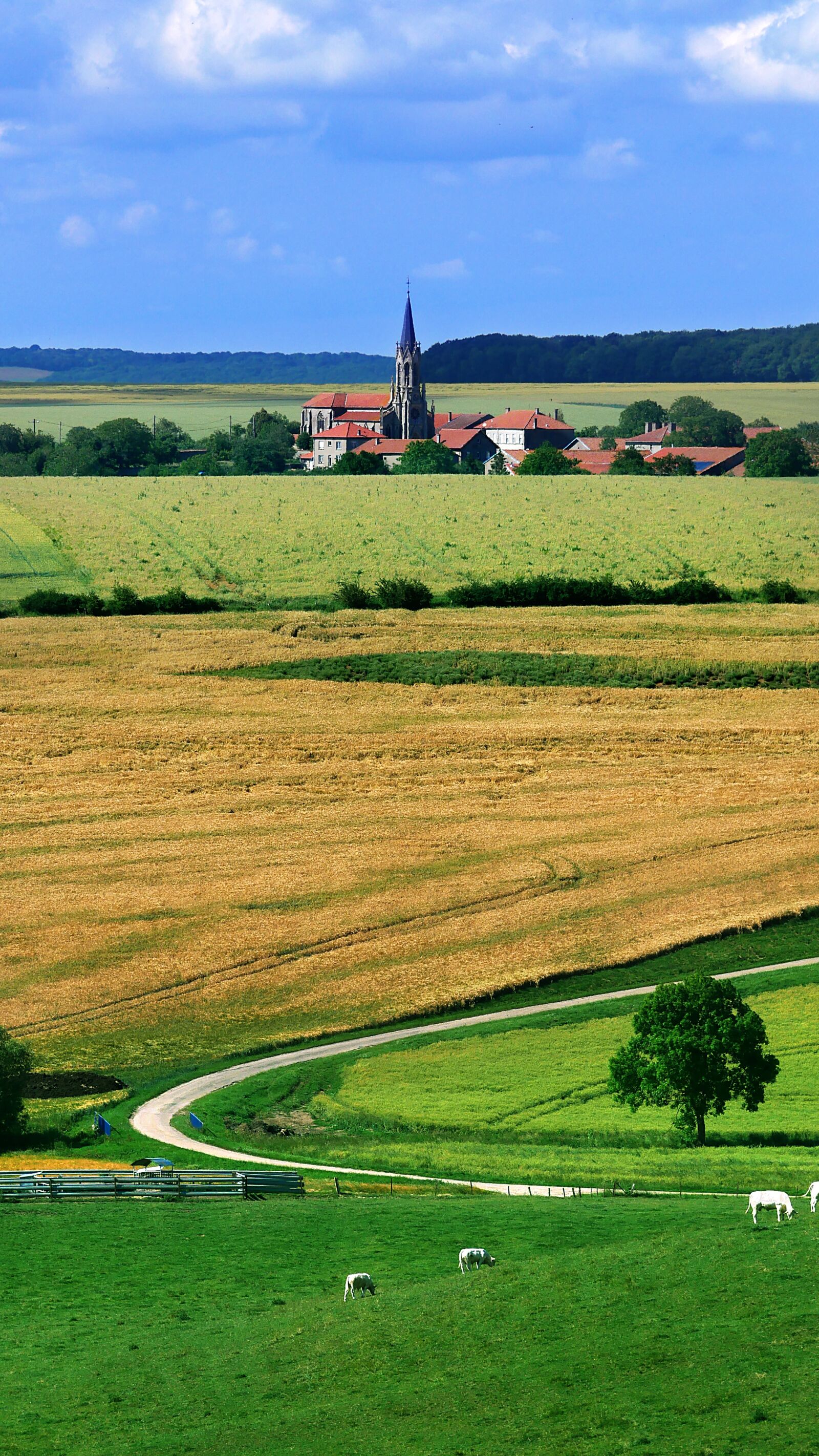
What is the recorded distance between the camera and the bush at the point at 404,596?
9831 cm

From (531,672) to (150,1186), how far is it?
187ft

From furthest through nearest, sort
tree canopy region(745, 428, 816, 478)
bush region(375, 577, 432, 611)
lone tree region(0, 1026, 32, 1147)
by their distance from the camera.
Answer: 1. tree canopy region(745, 428, 816, 478)
2. bush region(375, 577, 432, 611)
3. lone tree region(0, 1026, 32, 1147)

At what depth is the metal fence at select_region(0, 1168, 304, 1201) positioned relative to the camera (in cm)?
3033

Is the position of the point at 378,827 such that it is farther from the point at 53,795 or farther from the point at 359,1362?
the point at 359,1362

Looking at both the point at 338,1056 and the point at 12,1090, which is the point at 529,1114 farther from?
the point at 12,1090

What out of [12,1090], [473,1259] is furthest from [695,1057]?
[12,1090]

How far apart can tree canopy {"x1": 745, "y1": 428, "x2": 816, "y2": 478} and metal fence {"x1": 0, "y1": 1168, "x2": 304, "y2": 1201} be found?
156m

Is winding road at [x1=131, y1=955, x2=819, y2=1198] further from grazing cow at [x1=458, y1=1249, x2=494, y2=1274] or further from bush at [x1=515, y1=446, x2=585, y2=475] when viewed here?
bush at [x1=515, y1=446, x2=585, y2=475]

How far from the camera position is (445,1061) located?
4006 cm

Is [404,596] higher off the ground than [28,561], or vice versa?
[28,561]

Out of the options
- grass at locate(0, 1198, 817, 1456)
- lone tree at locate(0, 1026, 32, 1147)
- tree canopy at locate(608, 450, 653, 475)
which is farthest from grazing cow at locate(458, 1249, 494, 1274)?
tree canopy at locate(608, 450, 653, 475)

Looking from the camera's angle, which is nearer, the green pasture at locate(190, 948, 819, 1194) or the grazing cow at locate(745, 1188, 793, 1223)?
the grazing cow at locate(745, 1188, 793, 1223)

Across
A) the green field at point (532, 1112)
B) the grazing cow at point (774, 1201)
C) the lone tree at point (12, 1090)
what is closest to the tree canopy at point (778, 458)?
the green field at point (532, 1112)

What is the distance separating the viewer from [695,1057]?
114ft
